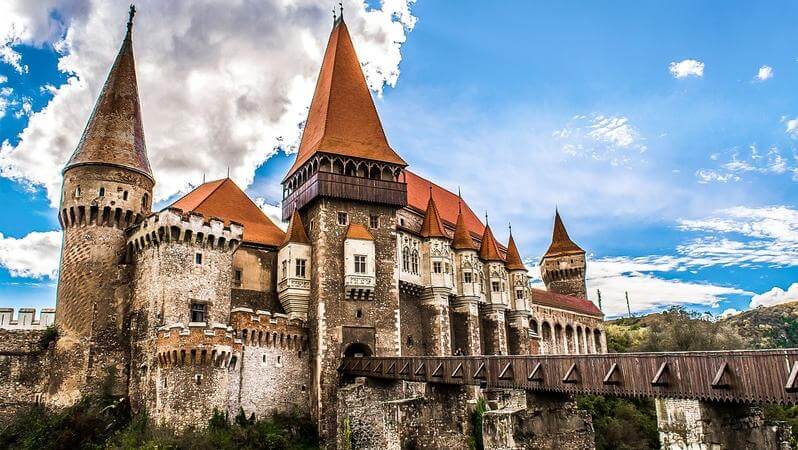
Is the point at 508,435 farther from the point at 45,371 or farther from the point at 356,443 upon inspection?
the point at 45,371

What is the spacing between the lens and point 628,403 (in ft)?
130

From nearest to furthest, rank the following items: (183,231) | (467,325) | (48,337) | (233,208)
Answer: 1. (183,231)
2. (48,337)
3. (233,208)
4. (467,325)

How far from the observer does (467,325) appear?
36250mm

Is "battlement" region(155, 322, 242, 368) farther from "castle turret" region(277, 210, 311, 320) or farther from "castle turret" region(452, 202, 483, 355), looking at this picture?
"castle turret" region(452, 202, 483, 355)

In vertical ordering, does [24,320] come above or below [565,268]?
below

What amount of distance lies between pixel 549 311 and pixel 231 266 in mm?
29363

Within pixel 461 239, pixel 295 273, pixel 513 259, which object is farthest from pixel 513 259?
pixel 295 273

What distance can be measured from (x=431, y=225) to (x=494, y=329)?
26.4 ft

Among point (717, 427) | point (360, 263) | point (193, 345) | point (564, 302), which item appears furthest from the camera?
point (564, 302)

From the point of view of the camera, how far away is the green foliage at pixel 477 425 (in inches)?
1094

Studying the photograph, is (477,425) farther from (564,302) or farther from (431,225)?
(564,302)

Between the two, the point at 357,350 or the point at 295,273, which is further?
the point at 357,350

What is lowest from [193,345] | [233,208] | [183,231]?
[193,345]

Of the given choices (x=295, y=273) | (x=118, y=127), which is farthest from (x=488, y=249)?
(x=118, y=127)
